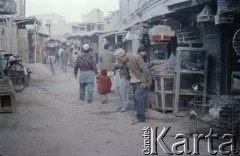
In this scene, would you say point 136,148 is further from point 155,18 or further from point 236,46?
point 155,18

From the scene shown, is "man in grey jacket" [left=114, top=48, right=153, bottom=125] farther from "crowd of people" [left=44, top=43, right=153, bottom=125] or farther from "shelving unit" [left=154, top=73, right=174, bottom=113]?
"shelving unit" [left=154, top=73, right=174, bottom=113]

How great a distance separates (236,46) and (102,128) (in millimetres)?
3565

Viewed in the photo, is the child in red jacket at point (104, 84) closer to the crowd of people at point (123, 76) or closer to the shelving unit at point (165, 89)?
the crowd of people at point (123, 76)

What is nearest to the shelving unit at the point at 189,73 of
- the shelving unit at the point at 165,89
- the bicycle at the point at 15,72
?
the shelving unit at the point at 165,89

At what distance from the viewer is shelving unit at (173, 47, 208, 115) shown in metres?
8.84

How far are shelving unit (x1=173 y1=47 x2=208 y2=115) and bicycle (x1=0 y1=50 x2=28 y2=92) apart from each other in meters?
6.37

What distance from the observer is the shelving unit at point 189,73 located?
29.0 ft

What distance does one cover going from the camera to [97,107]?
10.5 m

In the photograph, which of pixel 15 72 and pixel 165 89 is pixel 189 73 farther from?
pixel 15 72

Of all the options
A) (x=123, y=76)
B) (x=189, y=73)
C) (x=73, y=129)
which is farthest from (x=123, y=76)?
Result: (x=73, y=129)

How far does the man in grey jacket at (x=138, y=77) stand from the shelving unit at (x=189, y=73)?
1.13 m

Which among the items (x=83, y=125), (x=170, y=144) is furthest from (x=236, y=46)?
(x=83, y=125)

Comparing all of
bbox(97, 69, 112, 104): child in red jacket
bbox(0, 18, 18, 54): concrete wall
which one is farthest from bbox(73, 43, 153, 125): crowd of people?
bbox(0, 18, 18, 54): concrete wall

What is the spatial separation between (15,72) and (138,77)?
6.40 meters
